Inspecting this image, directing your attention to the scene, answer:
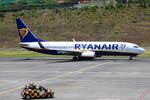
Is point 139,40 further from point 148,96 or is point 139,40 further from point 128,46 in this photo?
point 148,96

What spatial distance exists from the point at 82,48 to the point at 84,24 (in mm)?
55046

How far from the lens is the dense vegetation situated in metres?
128

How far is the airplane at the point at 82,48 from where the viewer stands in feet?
277

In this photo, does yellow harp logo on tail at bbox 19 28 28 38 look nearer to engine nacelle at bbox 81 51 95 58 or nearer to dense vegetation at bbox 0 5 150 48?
engine nacelle at bbox 81 51 95 58

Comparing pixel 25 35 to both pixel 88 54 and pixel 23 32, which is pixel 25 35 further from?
pixel 88 54

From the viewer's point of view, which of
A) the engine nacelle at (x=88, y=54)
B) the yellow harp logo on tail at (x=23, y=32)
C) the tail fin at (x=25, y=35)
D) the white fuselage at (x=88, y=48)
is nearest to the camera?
the white fuselage at (x=88, y=48)

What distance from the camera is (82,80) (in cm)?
5512

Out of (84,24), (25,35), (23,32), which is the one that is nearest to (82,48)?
(25,35)

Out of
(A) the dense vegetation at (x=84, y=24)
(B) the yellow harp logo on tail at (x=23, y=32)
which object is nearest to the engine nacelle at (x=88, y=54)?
(B) the yellow harp logo on tail at (x=23, y=32)

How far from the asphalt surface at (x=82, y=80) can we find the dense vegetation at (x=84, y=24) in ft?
161

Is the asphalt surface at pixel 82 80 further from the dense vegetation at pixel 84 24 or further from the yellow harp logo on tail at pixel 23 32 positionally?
the dense vegetation at pixel 84 24

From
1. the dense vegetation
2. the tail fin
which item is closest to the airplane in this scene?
the tail fin

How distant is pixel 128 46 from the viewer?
84375 mm

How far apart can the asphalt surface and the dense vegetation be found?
4922 cm
